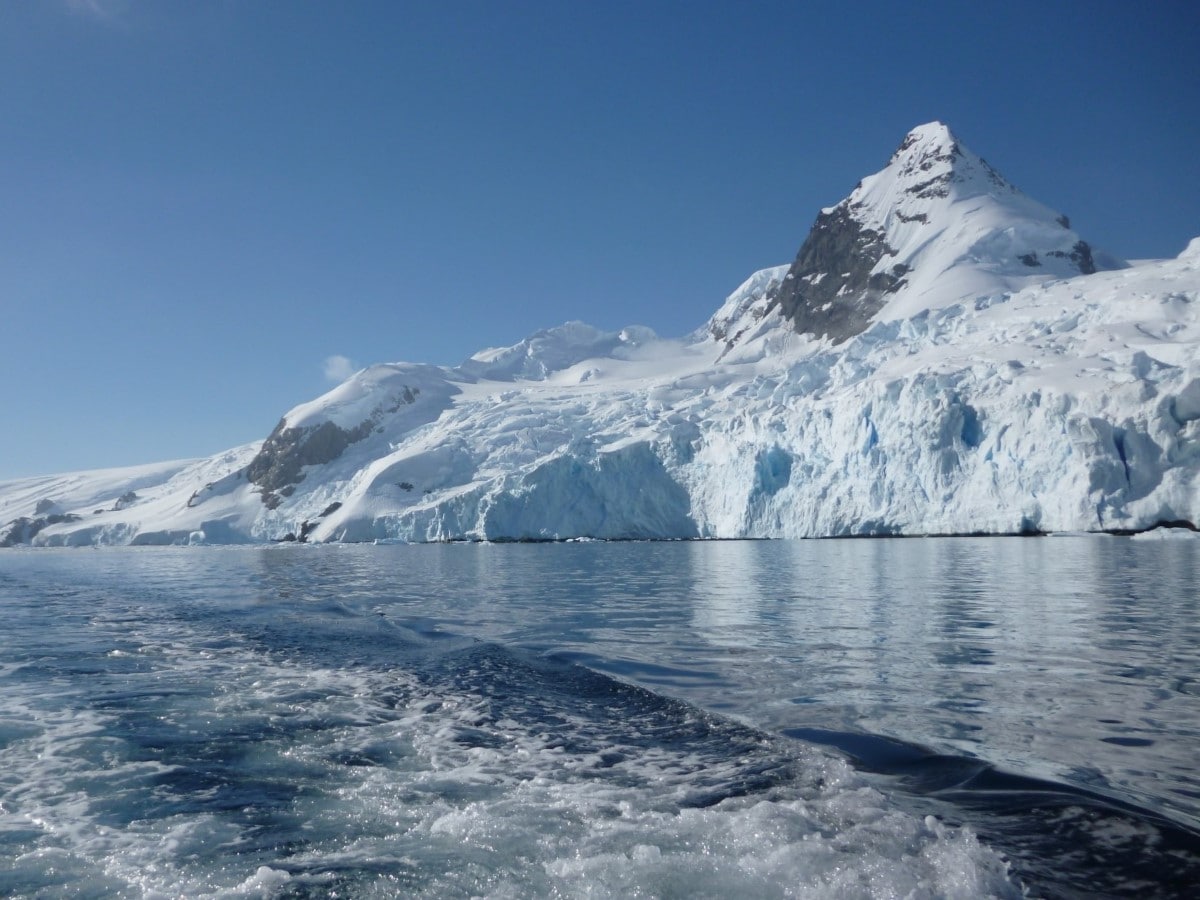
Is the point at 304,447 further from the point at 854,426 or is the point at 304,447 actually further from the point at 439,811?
the point at 439,811

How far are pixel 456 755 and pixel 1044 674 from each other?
5.27 meters

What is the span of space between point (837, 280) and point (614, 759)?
103m

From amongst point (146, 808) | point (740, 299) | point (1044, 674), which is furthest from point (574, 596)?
point (740, 299)

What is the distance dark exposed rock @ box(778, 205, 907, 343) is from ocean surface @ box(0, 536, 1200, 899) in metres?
83.4

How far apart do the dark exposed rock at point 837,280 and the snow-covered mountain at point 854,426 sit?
1.35 ft

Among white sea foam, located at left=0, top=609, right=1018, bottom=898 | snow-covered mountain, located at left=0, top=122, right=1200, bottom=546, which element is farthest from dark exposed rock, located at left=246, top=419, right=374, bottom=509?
white sea foam, located at left=0, top=609, right=1018, bottom=898

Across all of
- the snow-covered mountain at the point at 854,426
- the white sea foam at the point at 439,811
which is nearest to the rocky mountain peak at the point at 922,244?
the snow-covered mountain at the point at 854,426

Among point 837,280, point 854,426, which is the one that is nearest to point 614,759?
point 854,426

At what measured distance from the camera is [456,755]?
209 inches

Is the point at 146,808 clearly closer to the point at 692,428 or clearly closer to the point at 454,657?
the point at 454,657

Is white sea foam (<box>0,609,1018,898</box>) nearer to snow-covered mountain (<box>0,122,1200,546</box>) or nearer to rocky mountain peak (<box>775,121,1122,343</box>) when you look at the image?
snow-covered mountain (<box>0,122,1200,546</box>)

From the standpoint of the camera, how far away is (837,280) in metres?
101

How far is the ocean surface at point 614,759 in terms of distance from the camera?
354cm

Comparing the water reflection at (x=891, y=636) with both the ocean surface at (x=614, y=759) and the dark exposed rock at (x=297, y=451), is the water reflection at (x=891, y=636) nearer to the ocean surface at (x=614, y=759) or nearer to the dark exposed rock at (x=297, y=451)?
the ocean surface at (x=614, y=759)
